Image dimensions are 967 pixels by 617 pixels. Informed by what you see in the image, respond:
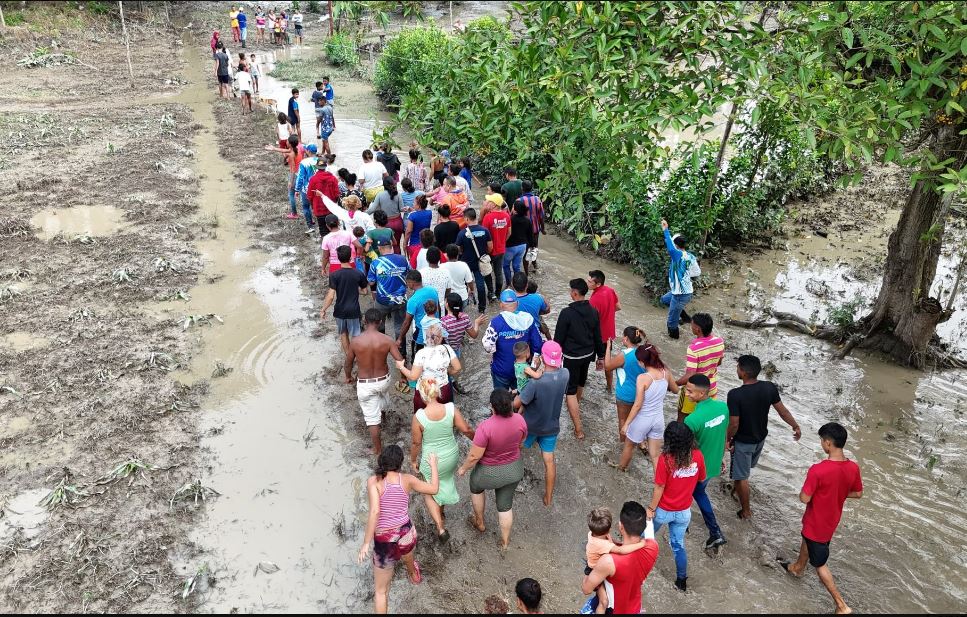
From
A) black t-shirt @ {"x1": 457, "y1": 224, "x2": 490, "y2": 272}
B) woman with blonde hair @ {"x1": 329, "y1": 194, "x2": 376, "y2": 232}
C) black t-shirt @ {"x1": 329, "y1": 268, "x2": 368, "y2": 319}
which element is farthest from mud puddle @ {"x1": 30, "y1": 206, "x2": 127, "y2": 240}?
black t-shirt @ {"x1": 457, "y1": 224, "x2": 490, "y2": 272}

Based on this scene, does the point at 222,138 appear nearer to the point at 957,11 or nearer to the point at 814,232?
the point at 814,232

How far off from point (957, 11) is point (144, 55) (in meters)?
27.5

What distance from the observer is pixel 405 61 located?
19.9 meters

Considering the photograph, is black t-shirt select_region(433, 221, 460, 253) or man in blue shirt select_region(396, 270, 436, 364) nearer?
man in blue shirt select_region(396, 270, 436, 364)

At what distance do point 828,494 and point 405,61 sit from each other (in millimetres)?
18308

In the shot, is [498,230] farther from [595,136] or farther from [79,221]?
[79,221]

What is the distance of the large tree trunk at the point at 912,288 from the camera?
8.55m

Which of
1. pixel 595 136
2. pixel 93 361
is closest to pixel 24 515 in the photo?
pixel 93 361

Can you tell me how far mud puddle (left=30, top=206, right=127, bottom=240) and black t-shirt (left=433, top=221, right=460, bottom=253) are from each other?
6.88m

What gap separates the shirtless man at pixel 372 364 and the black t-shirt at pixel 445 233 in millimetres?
2140

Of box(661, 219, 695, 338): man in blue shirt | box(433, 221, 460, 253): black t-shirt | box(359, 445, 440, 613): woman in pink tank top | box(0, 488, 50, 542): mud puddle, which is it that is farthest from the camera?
box(433, 221, 460, 253): black t-shirt

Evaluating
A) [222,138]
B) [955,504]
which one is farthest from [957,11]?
[222,138]

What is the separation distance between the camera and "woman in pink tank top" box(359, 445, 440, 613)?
4.64m

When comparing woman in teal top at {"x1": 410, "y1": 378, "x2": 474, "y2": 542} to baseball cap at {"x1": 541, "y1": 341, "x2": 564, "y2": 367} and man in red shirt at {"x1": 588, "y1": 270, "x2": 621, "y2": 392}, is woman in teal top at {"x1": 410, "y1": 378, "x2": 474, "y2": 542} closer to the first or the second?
baseball cap at {"x1": 541, "y1": 341, "x2": 564, "y2": 367}
